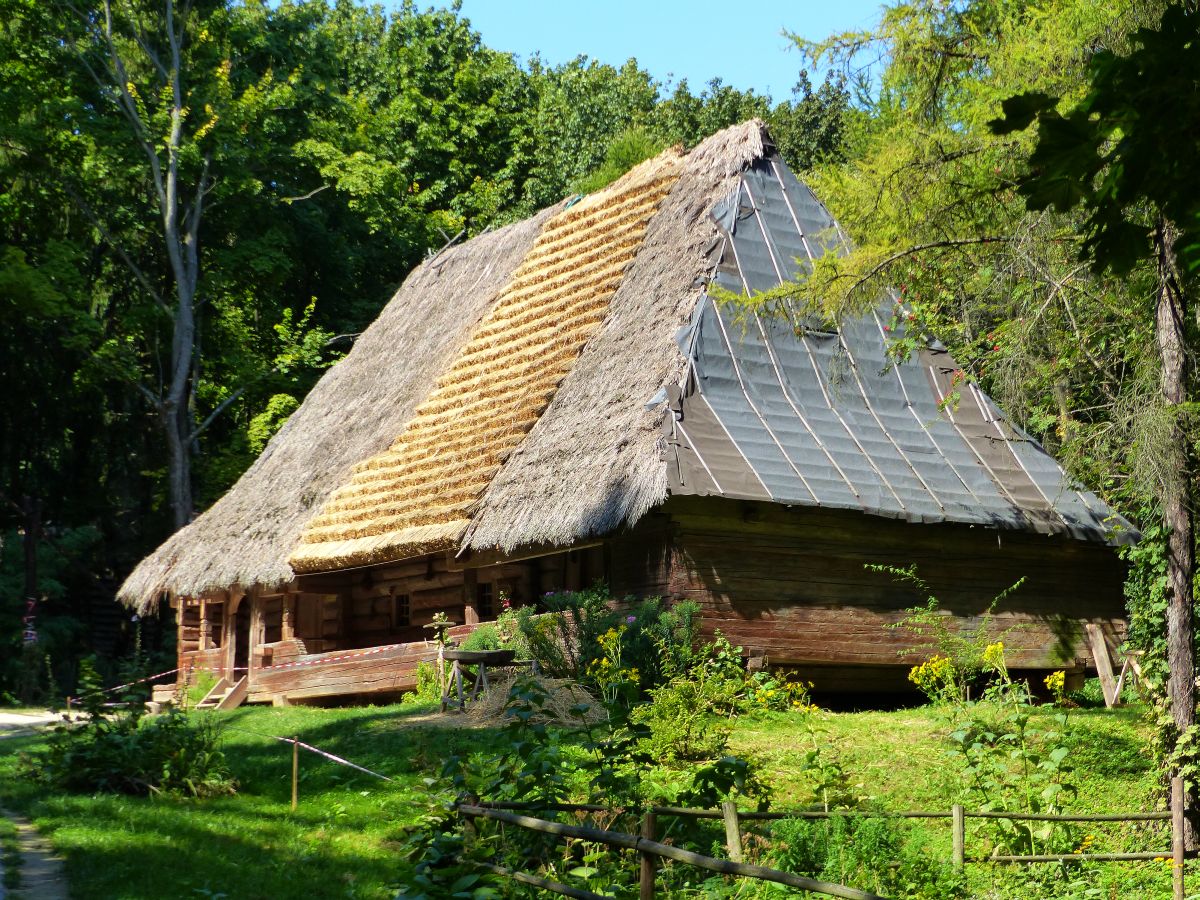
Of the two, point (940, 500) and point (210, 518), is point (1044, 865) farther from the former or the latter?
point (210, 518)

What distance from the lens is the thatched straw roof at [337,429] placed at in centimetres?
2033

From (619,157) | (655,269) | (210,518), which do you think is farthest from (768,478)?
(619,157)

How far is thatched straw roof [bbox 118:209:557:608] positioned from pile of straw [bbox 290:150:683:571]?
0.70m

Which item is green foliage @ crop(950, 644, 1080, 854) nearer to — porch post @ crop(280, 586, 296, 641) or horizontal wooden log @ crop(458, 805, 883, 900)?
horizontal wooden log @ crop(458, 805, 883, 900)

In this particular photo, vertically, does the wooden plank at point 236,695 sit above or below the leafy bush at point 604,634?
below

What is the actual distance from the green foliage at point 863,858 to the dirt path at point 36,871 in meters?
4.21

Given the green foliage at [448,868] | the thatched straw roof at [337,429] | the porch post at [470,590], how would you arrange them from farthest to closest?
1. the thatched straw roof at [337,429]
2. the porch post at [470,590]
3. the green foliage at [448,868]

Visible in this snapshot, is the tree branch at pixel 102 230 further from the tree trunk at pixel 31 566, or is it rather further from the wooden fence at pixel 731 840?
the wooden fence at pixel 731 840

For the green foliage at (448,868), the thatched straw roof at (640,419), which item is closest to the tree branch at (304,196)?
the thatched straw roof at (640,419)

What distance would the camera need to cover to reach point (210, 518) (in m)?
23.2

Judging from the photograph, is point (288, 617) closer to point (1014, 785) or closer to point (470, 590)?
point (470, 590)

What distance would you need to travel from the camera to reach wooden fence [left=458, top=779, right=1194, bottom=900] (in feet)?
18.7

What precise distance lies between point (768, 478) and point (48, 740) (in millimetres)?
7404

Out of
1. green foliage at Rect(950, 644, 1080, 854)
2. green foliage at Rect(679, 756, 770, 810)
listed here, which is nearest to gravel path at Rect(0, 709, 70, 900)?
green foliage at Rect(679, 756, 770, 810)
